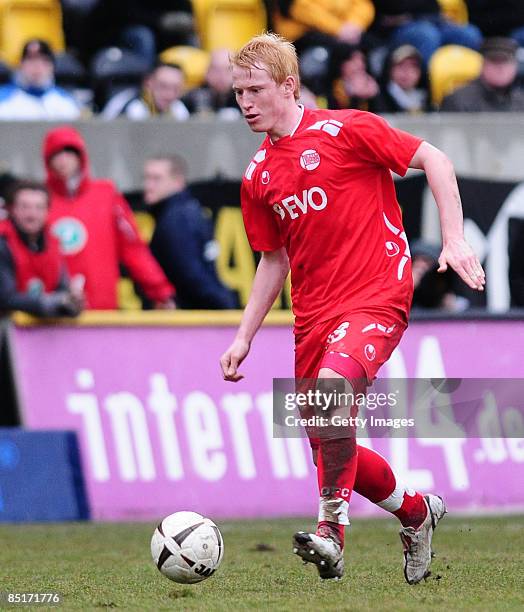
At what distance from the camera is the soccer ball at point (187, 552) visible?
6113mm

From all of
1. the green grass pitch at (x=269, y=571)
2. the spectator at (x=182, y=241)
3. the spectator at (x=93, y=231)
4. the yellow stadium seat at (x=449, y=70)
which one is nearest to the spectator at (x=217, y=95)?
the spectator at (x=182, y=241)

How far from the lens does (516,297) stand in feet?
38.9

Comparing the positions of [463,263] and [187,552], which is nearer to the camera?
[463,263]

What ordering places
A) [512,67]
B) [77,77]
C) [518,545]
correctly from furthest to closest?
1. [77,77]
2. [512,67]
3. [518,545]

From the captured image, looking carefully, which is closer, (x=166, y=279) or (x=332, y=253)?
(x=332, y=253)

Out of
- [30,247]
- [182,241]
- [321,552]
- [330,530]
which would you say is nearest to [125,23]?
[182,241]

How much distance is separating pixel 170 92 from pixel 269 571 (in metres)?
6.25

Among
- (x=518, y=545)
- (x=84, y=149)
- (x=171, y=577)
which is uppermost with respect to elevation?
(x=84, y=149)

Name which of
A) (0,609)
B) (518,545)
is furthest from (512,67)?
(0,609)

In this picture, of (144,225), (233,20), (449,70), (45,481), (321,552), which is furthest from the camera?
(233,20)

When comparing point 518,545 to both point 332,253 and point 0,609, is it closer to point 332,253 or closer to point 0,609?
point 332,253

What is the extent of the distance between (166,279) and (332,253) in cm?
538

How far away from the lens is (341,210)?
620 cm

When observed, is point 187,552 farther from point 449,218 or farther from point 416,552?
point 449,218
